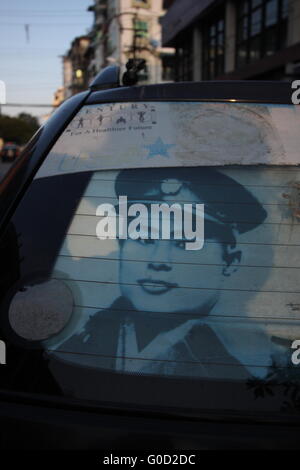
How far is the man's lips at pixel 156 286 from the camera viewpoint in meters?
1.07

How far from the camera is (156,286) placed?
1.08 m

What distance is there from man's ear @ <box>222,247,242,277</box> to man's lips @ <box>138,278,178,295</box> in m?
0.16

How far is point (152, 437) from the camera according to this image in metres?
0.88

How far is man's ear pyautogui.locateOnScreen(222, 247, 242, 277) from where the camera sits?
3.61 ft

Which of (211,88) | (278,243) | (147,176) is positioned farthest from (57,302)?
(211,88)

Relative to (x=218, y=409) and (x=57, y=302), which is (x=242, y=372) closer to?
(x=218, y=409)

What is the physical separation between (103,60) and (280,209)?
59204 millimetres

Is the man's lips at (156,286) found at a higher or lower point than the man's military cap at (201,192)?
lower
